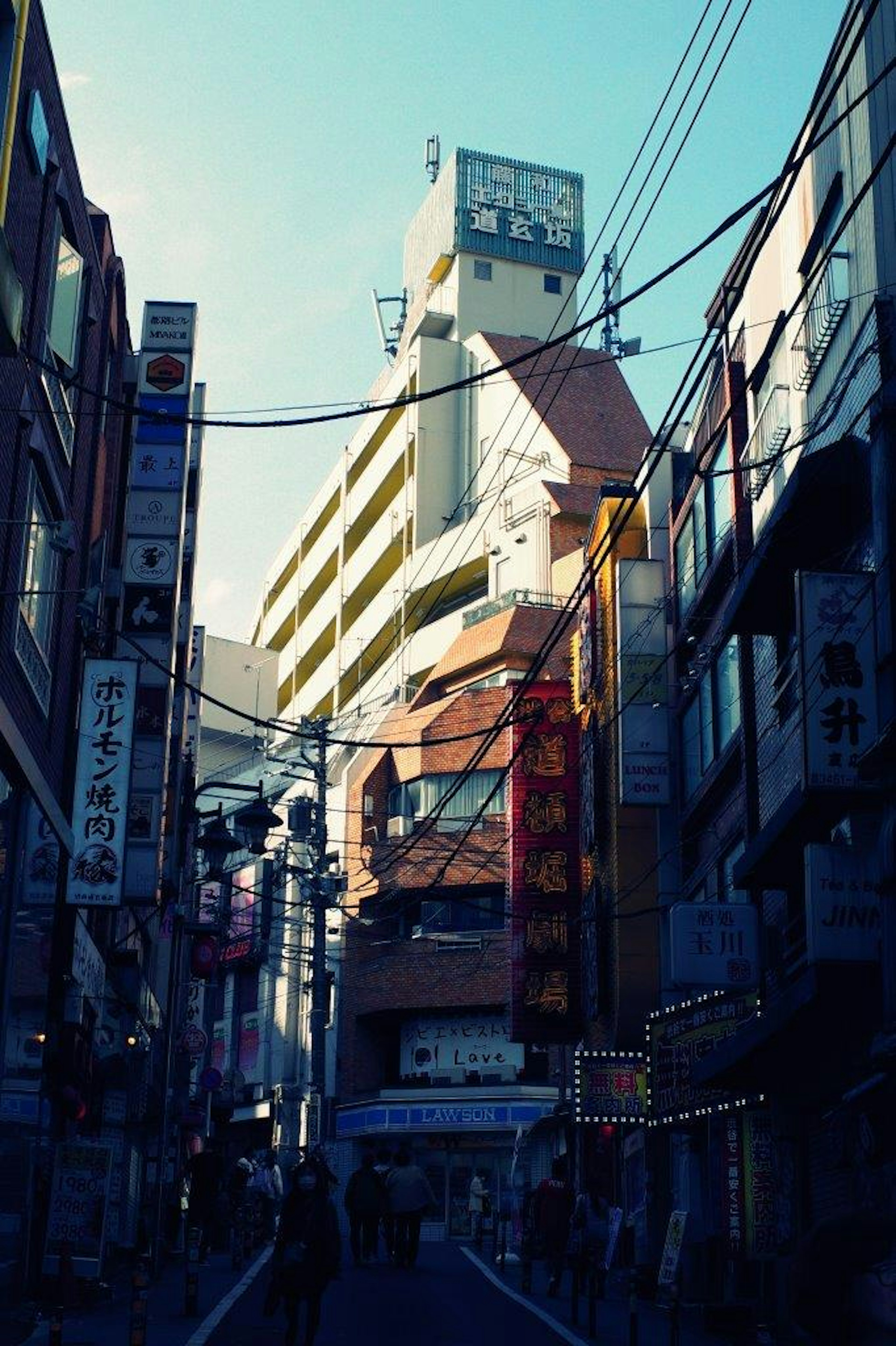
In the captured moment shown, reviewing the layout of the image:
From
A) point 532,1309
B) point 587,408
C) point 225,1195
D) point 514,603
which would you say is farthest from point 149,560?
point 587,408

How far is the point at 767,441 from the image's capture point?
79.8ft

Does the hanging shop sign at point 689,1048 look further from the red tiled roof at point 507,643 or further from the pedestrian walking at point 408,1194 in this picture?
the red tiled roof at point 507,643

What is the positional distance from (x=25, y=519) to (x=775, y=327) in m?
11.2

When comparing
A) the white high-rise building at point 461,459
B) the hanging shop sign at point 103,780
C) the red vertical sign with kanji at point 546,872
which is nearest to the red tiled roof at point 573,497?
the white high-rise building at point 461,459

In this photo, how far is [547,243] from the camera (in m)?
77.9

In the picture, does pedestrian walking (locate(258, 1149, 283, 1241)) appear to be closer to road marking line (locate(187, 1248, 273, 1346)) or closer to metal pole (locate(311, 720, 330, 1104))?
metal pole (locate(311, 720, 330, 1104))

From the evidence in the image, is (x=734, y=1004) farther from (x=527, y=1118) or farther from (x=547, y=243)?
(x=547, y=243)

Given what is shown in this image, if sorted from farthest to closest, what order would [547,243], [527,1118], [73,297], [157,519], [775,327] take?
1. [547,243]
2. [527,1118]
3. [157,519]
4. [775,327]
5. [73,297]

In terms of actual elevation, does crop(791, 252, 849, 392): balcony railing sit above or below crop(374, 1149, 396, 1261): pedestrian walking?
above

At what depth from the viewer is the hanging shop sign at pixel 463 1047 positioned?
54656mm

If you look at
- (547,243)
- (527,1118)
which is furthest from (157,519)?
(547,243)

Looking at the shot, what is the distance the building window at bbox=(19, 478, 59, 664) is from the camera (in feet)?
60.1

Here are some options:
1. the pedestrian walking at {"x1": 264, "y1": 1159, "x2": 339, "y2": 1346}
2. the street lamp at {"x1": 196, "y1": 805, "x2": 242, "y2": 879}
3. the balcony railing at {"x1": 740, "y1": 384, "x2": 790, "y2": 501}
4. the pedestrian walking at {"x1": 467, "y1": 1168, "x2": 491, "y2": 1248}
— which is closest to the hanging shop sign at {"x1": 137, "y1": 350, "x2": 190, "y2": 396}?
the street lamp at {"x1": 196, "y1": 805, "x2": 242, "y2": 879}

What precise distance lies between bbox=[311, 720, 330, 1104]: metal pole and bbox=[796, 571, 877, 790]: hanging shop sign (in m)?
23.2
